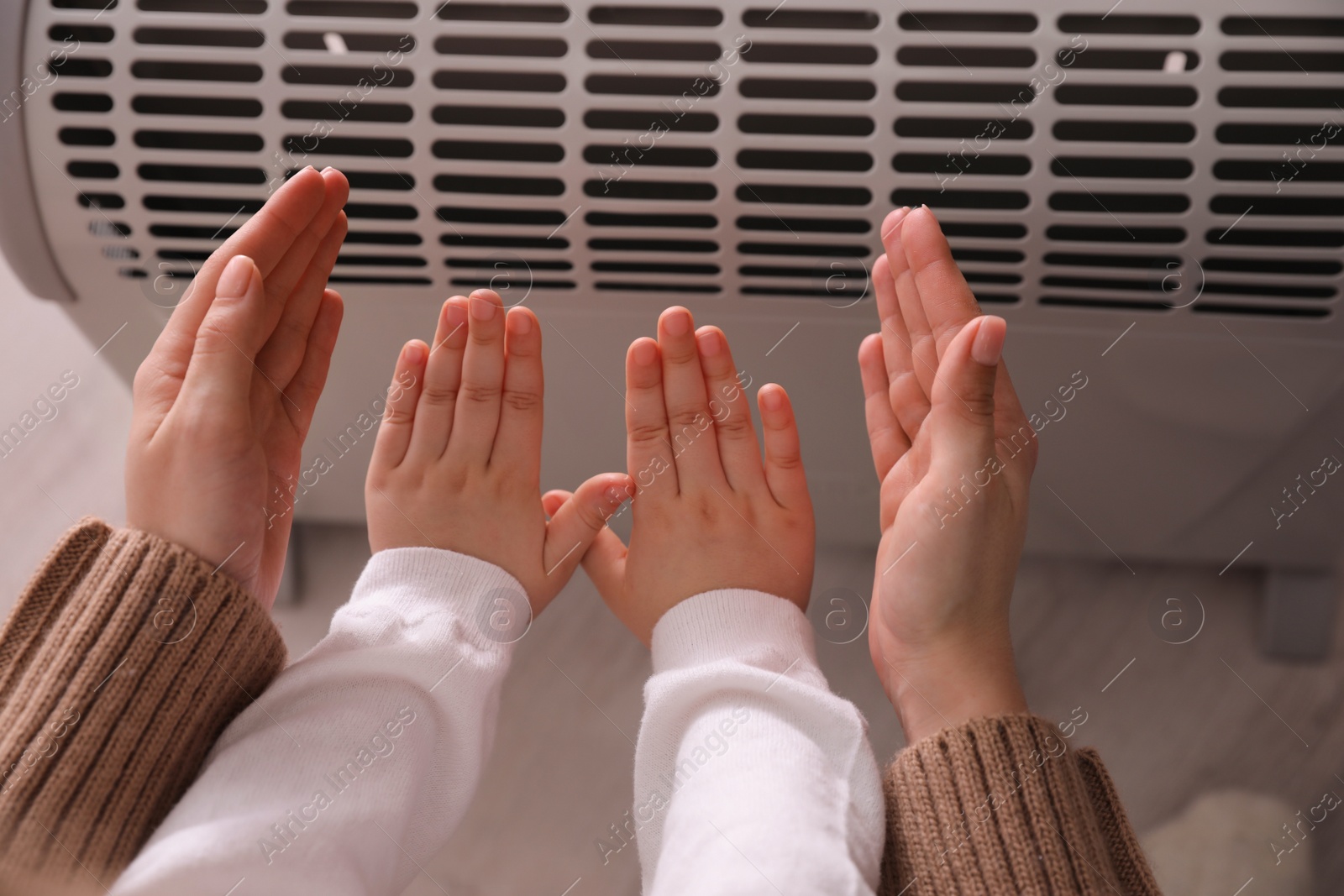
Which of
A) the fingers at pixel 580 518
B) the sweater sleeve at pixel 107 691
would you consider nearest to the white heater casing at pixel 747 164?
the fingers at pixel 580 518

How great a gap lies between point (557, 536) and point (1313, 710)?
714mm

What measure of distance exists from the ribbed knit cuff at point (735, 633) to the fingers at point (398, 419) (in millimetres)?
241

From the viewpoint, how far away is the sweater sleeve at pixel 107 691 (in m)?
0.49

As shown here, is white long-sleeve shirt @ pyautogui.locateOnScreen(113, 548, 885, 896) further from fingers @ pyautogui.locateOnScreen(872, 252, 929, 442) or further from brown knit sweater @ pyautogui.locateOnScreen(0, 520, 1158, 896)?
fingers @ pyautogui.locateOnScreen(872, 252, 929, 442)

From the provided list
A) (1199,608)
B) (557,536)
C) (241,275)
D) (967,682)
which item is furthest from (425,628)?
(1199,608)

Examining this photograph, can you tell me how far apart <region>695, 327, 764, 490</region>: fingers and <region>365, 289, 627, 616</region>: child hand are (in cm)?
8

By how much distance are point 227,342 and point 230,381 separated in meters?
0.02

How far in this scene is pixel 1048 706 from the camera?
2.82ft

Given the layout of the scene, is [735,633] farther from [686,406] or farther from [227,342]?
[227,342]

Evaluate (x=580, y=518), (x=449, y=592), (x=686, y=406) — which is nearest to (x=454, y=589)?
(x=449, y=592)

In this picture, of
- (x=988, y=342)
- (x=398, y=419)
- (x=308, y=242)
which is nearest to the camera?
(x=988, y=342)

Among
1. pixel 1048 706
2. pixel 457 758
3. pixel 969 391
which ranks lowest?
pixel 1048 706

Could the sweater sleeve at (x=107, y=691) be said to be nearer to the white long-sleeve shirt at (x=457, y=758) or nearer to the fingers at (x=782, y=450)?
the white long-sleeve shirt at (x=457, y=758)

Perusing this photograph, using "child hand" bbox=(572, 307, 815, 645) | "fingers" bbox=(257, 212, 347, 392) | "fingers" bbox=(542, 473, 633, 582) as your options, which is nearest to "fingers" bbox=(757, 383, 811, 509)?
"child hand" bbox=(572, 307, 815, 645)
